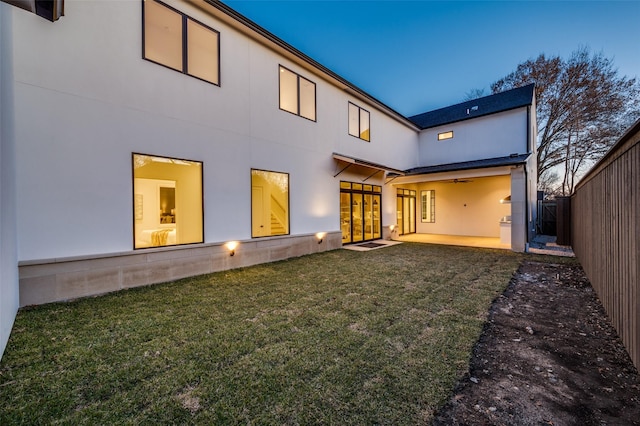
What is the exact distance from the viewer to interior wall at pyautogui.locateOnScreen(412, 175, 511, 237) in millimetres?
13688

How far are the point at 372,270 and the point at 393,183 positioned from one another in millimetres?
7710

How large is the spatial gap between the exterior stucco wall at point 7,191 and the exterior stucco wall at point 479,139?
51.4 ft

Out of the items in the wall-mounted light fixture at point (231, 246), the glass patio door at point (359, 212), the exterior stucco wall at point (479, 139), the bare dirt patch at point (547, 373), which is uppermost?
the exterior stucco wall at point (479, 139)

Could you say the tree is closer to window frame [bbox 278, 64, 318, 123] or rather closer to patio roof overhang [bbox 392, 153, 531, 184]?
patio roof overhang [bbox 392, 153, 531, 184]

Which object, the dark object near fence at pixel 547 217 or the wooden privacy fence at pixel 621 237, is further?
the dark object near fence at pixel 547 217

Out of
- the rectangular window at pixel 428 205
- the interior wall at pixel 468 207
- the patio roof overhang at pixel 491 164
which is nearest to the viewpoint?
the patio roof overhang at pixel 491 164

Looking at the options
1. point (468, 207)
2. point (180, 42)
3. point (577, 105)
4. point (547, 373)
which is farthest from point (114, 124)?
point (577, 105)

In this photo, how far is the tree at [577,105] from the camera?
1578cm

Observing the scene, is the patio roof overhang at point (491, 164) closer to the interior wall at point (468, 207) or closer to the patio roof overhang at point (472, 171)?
the patio roof overhang at point (472, 171)

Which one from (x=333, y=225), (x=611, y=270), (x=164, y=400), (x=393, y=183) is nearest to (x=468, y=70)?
(x=393, y=183)

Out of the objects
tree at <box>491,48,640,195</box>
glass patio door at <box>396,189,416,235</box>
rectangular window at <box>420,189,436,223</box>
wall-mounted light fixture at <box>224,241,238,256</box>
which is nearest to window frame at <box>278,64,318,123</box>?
wall-mounted light fixture at <box>224,241,238,256</box>

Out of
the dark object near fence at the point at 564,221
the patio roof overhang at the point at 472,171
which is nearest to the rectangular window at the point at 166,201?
the patio roof overhang at the point at 472,171

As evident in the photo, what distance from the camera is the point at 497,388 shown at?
2381 mm

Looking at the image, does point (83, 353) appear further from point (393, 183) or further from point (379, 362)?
point (393, 183)
